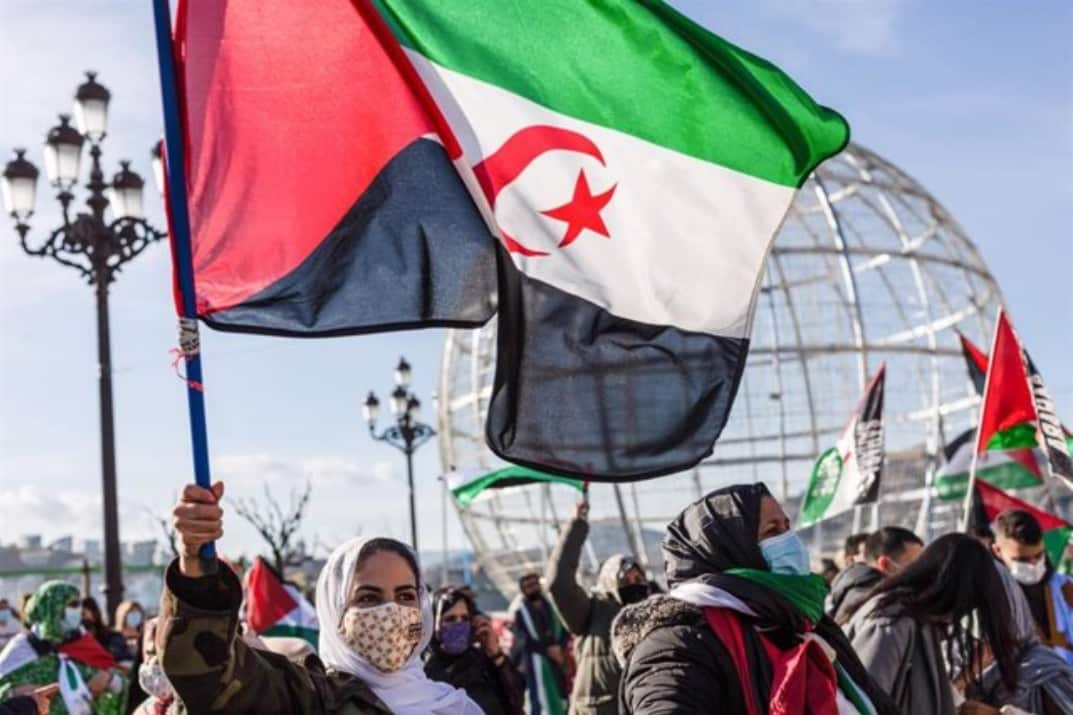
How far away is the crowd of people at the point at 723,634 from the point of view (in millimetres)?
3542

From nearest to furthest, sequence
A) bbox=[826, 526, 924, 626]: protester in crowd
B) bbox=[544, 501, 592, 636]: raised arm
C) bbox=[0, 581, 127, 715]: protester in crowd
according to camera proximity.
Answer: bbox=[826, 526, 924, 626]: protester in crowd → bbox=[0, 581, 127, 715]: protester in crowd → bbox=[544, 501, 592, 636]: raised arm

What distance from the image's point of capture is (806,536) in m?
31.7

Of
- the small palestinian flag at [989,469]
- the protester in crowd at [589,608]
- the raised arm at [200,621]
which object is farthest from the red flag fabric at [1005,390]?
the raised arm at [200,621]

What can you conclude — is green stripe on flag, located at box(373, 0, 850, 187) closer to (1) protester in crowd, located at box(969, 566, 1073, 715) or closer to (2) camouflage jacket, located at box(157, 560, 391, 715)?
(1) protester in crowd, located at box(969, 566, 1073, 715)

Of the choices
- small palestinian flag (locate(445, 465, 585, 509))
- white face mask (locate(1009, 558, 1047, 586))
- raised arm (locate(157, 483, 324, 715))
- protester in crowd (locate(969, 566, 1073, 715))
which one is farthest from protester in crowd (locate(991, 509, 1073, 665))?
small palestinian flag (locate(445, 465, 585, 509))

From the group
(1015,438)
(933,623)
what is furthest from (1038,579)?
(1015,438)

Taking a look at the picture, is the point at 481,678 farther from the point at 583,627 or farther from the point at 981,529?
the point at 981,529

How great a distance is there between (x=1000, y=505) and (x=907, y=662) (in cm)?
735

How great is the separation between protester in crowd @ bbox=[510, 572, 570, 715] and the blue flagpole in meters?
8.15

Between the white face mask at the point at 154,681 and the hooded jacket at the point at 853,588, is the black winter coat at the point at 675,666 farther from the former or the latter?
the hooded jacket at the point at 853,588

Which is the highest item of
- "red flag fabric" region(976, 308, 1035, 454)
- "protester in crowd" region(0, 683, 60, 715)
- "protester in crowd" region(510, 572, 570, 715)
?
"red flag fabric" region(976, 308, 1035, 454)

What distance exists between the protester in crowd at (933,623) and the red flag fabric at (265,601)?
6.91 m

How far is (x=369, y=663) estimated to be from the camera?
4133 millimetres

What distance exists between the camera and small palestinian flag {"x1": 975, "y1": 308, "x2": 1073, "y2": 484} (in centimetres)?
1220
